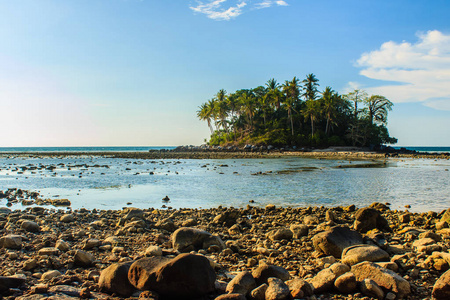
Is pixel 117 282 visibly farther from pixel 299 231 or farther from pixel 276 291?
pixel 299 231

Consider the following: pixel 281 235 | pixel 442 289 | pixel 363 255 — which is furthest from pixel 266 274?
pixel 281 235

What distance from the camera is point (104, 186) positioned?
69.1 ft

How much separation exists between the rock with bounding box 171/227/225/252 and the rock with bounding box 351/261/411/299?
118 inches

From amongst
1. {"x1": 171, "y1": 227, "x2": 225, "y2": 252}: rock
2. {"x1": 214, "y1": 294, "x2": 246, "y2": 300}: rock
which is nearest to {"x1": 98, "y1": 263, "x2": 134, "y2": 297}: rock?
{"x1": 214, "y1": 294, "x2": 246, "y2": 300}: rock

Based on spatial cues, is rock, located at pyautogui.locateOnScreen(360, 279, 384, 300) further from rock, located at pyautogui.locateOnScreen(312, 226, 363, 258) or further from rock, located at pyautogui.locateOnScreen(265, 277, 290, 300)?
rock, located at pyautogui.locateOnScreen(312, 226, 363, 258)

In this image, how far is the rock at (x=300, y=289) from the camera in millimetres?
4406

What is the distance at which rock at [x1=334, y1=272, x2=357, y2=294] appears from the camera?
4.58m

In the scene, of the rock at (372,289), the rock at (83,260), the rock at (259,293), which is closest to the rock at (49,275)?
the rock at (83,260)

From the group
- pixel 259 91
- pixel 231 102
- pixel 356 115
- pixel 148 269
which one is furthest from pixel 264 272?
pixel 259 91

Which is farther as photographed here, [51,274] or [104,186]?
[104,186]

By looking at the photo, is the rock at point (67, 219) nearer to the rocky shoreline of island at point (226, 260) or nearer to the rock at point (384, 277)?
the rocky shoreline of island at point (226, 260)

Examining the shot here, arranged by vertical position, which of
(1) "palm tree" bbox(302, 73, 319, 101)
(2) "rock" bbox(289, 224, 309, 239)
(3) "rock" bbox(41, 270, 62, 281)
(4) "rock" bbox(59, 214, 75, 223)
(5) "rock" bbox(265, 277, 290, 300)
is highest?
(1) "palm tree" bbox(302, 73, 319, 101)

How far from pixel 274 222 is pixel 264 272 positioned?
16.3ft

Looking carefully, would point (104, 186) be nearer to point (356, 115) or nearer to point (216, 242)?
point (216, 242)
